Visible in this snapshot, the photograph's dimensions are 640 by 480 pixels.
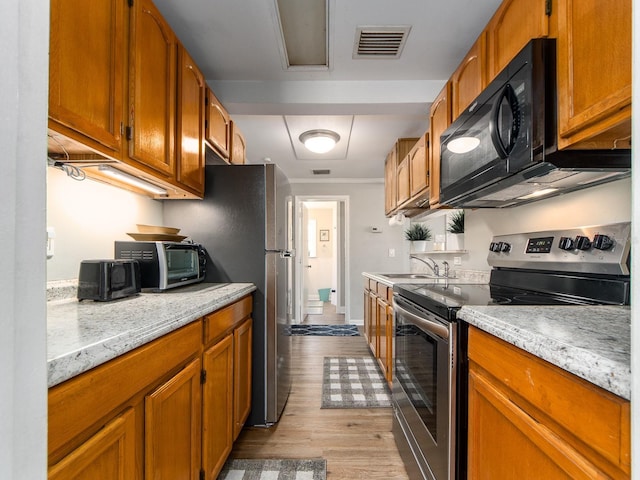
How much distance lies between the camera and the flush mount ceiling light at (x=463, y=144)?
148 centimetres

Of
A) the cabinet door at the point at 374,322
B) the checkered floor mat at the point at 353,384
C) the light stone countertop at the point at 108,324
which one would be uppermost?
the light stone countertop at the point at 108,324

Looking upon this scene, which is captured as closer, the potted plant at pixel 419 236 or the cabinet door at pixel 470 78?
the cabinet door at pixel 470 78

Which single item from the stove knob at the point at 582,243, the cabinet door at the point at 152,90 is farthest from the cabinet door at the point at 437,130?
the cabinet door at the point at 152,90

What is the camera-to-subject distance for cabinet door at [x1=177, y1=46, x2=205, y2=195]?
5.46ft

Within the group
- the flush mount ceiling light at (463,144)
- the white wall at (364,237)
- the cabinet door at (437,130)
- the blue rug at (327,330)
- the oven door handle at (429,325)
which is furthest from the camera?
the white wall at (364,237)

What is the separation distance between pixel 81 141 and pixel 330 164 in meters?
3.37

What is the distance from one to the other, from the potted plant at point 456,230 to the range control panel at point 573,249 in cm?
72

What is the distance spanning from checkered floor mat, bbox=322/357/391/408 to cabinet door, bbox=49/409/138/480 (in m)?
1.66

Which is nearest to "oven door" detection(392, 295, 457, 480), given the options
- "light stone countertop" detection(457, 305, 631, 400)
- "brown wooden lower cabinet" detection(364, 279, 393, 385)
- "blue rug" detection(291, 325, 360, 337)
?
"light stone countertop" detection(457, 305, 631, 400)

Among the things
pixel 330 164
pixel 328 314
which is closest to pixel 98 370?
pixel 330 164

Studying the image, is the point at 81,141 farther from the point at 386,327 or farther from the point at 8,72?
the point at 386,327

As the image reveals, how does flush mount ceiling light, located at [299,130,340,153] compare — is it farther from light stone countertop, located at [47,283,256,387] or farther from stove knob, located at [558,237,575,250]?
stove knob, located at [558,237,575,250]

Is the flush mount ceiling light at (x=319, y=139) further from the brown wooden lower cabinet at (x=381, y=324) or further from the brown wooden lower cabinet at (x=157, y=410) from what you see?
the brown wooden lower cabinet at (x=157, y=410)

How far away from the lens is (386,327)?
8.43 feet
